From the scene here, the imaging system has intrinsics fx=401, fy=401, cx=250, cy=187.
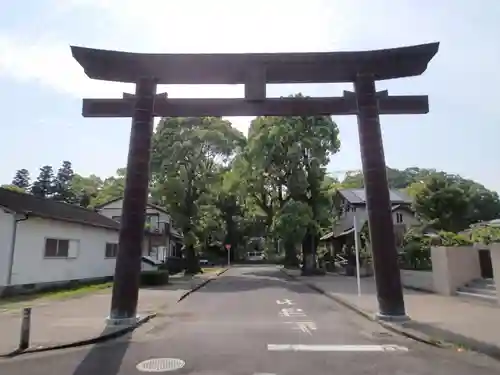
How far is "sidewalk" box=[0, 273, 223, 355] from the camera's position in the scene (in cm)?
780

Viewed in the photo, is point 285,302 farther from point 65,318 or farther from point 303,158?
point 303,158

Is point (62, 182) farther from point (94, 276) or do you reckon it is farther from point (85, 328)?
point (85, 328)

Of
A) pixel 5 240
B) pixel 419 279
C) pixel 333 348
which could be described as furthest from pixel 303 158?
pixel 333 348

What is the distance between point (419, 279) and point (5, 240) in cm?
1815

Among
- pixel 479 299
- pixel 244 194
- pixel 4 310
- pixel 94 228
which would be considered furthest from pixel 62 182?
pixel 479 299

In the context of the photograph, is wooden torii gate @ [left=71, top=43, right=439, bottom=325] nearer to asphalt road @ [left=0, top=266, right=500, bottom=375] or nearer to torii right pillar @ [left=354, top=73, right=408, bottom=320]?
torii right pillar @ [left=354, top=73, right=408, bottom=320]

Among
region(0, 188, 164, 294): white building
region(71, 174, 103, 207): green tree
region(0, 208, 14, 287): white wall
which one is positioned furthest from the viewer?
region(71, 174, 103, 207): green tree

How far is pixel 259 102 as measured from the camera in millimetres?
10234

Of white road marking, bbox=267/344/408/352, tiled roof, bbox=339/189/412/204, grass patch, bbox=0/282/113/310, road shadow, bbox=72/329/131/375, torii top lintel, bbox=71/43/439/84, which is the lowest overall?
white road marking, bbox=267/344/408/352

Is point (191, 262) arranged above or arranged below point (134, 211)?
below

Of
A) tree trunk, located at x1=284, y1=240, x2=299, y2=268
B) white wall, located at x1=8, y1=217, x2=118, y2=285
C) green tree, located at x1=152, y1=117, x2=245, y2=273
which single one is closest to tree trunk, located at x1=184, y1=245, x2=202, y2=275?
green tree, located at x1=152, y1=117, x2=245, y2=273

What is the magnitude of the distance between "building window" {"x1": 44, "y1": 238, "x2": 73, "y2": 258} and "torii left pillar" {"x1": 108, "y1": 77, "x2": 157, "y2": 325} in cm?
1148

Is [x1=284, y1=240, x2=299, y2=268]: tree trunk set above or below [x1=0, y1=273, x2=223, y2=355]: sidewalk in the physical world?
above

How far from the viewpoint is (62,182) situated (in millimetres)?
80312
